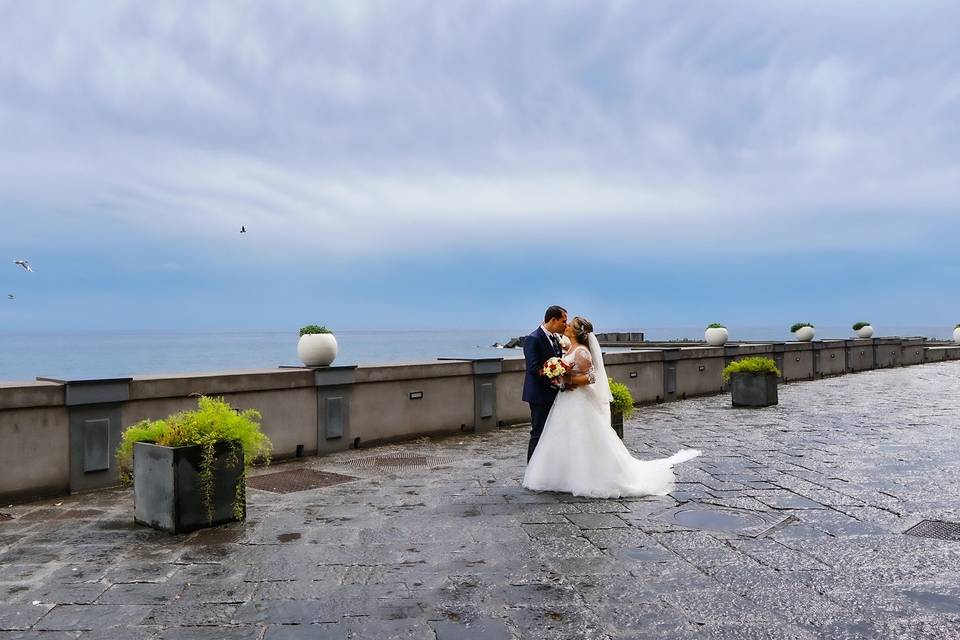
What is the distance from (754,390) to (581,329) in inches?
374

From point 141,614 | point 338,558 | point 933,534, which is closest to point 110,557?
point 141,614

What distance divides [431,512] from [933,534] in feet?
14.3

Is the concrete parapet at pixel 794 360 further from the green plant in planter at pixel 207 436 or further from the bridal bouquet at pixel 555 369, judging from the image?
the green plant in planter at pixel 207 436

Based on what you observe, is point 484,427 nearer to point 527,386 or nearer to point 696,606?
point 527,386

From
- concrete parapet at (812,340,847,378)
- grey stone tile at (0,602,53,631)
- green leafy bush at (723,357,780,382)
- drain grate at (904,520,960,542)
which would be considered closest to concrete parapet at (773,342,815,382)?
concrete parapet at (812,340,847,378)

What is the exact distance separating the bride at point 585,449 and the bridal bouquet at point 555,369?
0.12 metres

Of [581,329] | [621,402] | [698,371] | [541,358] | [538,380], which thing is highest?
[581,329]

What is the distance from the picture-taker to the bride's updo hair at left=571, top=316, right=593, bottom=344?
790 cm

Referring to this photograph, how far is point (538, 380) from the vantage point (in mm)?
8141

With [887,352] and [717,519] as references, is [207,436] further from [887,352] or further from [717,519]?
[887,352]

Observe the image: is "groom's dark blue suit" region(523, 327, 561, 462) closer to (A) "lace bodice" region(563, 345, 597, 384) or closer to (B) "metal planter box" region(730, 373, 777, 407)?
(A) "lace bodice" region(563, 345, 597, 384)

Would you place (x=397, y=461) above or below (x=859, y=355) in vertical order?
below

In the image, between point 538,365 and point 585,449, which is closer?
point 585,449

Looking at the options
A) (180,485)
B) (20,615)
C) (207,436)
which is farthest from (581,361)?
(20,615)
